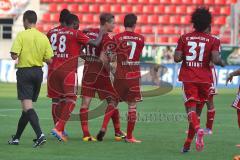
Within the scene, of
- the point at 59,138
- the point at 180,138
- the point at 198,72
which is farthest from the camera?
the point at 180,138

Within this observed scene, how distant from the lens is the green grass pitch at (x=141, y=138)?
12.1m

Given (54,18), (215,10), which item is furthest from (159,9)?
(54,18)

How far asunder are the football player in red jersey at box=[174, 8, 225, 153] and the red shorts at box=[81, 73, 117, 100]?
2094mm

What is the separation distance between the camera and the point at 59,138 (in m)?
14.0

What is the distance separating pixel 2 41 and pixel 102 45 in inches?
962

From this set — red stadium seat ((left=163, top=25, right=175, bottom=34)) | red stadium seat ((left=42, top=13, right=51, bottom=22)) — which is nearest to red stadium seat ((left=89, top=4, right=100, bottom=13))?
red stadium seat ((left=42, top=13, right=51, bottom=22))

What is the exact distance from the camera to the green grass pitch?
39.6ft

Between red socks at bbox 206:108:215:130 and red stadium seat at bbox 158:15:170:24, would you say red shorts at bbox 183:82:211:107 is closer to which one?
red socks at bbox 206:108:215:130

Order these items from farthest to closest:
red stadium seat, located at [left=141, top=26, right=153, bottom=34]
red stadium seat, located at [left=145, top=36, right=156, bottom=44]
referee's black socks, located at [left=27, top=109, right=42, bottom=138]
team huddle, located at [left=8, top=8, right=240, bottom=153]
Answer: red stadium seat, located at [left=141, top=26, right=153, bottom=34] → red stadium seat, located at [left=145, top=36, right=156, bottom=44] → team huddle, located at [left=8, top=8, right=240, bottom=153] → referee's black socks, located at [left=27, top=109, right=42, bottom=138]

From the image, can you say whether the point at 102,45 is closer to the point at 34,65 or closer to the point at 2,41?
the point at 34,65

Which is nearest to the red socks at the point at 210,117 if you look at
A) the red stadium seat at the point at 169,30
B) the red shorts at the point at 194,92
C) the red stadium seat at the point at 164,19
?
the red shorts at the point at 194,92

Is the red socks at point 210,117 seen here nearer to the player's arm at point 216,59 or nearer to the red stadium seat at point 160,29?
the player's arm at point 216,59

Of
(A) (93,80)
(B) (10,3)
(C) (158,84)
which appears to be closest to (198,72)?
(A) (93,80)

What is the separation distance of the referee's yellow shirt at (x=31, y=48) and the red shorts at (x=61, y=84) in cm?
118
